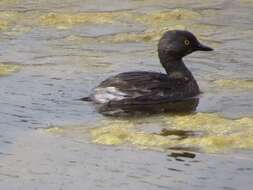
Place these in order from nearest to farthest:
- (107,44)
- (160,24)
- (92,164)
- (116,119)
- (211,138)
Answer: (92,164), (211,138), (116,119), (107,44), (160,24)

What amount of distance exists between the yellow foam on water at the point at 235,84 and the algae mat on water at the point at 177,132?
1.58 metres

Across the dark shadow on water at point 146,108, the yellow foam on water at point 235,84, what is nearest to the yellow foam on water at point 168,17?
the yellow foam on water at point 235,84

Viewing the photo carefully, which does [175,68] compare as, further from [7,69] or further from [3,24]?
[3,24]

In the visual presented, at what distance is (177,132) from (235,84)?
2.60 meters

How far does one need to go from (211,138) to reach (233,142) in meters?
0.23

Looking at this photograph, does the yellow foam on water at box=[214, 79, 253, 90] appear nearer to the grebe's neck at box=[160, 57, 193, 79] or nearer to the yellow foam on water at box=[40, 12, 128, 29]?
the grebe's neck at box=[160, 57, 193, 79]

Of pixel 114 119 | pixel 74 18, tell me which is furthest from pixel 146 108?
pixel 74 18

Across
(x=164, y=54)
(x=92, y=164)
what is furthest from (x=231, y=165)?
(x=164, y=54)

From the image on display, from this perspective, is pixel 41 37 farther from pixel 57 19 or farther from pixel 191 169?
pixel 191 169

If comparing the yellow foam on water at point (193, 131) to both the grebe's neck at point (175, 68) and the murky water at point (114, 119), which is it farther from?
the grebe's neck at point (175, 68)

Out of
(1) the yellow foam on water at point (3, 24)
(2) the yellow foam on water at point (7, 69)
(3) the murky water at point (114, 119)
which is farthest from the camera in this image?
(1) the yellow foam on water at point (3, 24)

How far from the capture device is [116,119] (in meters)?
12.1

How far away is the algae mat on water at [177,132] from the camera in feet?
34.8

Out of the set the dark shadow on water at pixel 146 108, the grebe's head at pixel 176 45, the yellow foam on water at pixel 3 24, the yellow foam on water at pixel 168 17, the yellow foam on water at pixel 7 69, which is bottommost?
the yellow foam on water at pixel 3 24
